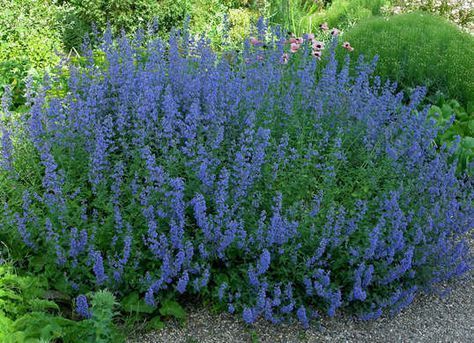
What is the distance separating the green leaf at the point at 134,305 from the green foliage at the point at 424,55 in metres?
3.57

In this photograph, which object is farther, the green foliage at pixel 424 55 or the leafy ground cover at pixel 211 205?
the green foliage at pixel 424 55

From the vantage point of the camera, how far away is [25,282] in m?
3.06

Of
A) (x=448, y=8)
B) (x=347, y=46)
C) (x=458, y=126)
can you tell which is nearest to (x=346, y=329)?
(x=458, y=126)

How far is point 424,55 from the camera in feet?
19.6

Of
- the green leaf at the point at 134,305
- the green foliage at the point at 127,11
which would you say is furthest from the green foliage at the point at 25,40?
the green leaf at the point at 134,305

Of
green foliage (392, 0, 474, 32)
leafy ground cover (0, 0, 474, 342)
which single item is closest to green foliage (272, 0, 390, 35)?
green foliage (392, 0, 474, 32)

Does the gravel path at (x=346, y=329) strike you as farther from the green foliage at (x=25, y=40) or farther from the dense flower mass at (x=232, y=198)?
the green foliage at (x=25, y=40)

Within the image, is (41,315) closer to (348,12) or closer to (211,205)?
(211,205)

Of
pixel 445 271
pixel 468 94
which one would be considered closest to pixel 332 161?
pixel 445 271

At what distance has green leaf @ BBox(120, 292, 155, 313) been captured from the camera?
3079mm

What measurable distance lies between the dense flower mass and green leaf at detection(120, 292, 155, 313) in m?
0.07

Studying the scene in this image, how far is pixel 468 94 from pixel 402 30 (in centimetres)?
105

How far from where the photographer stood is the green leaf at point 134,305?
308 cm

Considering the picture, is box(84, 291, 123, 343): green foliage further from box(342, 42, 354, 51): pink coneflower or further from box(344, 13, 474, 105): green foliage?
box(342, 42, 354, 51): pink coneflower
